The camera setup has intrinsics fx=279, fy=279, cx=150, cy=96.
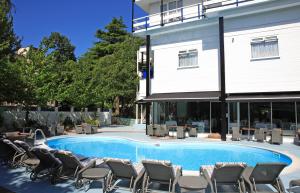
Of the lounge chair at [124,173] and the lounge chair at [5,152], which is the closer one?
the lounge chair at [124,173]

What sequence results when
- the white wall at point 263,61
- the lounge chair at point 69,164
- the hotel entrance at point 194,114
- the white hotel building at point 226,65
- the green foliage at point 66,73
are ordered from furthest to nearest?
Result: the hotel entrance at point 194,114, the green foliage at point 66,73, the white hotel building at point 226,65, the white wall at point 263,61, the lounge chair at point 69,164

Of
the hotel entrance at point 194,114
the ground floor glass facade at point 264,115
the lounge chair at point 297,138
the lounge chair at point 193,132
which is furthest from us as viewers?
the hotel entrance at point 194,114

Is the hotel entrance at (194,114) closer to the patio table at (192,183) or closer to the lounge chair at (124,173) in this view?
the patio table at (192,183)

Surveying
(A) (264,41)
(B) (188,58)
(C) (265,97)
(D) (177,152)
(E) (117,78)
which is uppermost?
(A) (264,41)

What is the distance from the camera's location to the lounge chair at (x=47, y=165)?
9.45m

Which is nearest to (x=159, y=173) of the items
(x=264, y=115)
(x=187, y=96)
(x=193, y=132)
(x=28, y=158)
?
(x=28, y=158)

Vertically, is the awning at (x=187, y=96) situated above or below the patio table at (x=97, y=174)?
above

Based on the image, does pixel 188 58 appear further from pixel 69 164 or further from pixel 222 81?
pixel 69 164

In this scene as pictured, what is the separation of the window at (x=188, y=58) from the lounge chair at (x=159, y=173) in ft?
60.1

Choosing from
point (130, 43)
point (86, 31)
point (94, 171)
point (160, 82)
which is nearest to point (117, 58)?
point (130, 43)

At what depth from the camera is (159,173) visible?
812cm

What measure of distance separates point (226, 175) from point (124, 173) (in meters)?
3.04

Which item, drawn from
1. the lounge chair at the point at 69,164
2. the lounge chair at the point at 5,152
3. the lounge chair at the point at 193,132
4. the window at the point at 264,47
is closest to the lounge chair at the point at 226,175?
the lounge chair at the point at 69,164

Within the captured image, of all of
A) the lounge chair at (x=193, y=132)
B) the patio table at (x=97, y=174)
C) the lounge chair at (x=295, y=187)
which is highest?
the lounge chair at (x=193, y=132)
